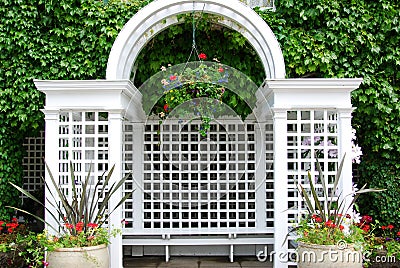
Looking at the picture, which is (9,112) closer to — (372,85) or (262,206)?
(262,206)

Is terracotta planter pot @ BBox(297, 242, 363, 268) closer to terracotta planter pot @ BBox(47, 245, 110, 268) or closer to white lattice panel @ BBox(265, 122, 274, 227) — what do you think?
terracotta planter pot @ BBox(47, 245, 110, 268)

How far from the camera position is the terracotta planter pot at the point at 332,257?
394 centimetres

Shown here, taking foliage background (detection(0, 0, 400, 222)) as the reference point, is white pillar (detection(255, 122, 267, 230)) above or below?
below

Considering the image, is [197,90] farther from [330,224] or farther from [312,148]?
[330,224]

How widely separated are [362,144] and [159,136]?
2662 mm

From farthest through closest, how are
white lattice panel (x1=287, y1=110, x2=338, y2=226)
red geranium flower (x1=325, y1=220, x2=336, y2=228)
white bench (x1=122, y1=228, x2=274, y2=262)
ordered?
white bench (x1=122, y1=228, x2=274, y2=262) < white lattice panel (x1=287, y1=110, x2=338, y2=226) < red geranium flower (x1=325, y1=220, x2=336, y2=228)

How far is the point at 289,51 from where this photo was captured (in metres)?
5.55

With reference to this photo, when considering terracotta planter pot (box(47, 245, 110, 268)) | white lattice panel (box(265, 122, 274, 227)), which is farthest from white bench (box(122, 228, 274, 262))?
terracotta planter pot (box(47, 245, 110, 268))

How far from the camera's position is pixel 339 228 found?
13.4ft

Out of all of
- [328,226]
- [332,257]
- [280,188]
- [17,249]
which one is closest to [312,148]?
[280,188]

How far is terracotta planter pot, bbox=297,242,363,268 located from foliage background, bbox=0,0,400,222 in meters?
1.85

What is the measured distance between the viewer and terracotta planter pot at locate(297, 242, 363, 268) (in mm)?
3941

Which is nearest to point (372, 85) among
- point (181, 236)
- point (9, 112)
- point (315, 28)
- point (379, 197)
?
point (315, 28)

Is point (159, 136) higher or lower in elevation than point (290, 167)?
higher
